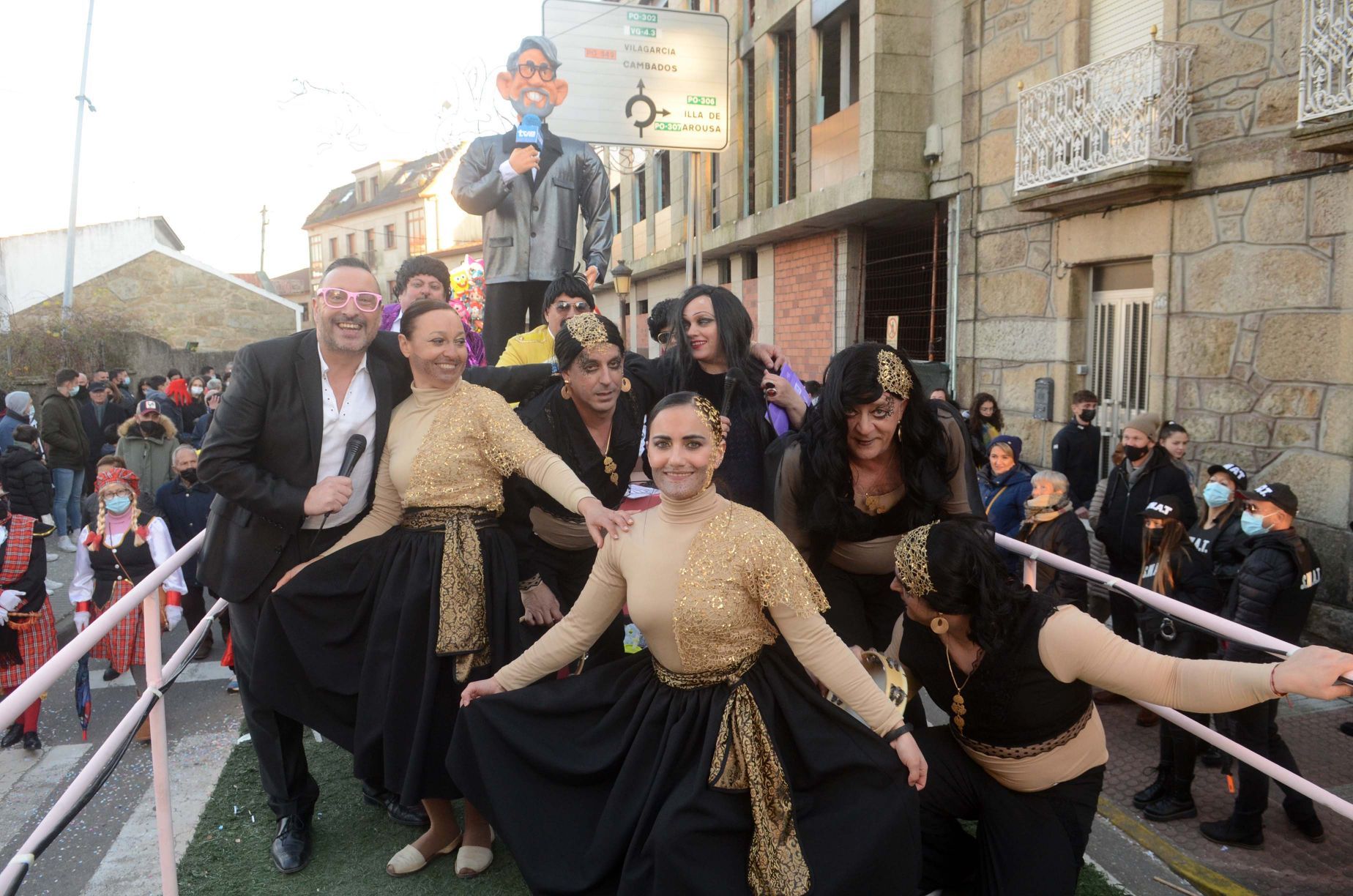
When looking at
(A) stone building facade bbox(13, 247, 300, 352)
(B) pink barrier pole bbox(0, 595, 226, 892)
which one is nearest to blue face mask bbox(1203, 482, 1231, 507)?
(B) pink barrier pole bbox(0, 595, 226, 892)

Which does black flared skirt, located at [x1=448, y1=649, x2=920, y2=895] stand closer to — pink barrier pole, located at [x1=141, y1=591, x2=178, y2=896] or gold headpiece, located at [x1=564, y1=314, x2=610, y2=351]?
pink barrier pole, located at [x1=141, y1=591, x2=178, y2=896]

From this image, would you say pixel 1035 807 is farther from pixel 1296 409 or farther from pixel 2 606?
pixel 1296 409

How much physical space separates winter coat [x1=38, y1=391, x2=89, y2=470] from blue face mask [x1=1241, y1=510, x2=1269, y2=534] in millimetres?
12157

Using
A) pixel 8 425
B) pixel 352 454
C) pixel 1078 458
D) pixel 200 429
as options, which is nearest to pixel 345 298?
pixel 352 454

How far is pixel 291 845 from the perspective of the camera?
3.37 meters

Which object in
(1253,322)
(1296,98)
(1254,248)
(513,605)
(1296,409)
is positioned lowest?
(513,605)

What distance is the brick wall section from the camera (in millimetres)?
15312

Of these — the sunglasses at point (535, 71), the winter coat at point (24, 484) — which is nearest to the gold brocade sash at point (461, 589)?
the sunglasses at point (535, 71)

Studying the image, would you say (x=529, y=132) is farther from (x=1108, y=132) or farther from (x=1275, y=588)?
(x=1108, y=132)

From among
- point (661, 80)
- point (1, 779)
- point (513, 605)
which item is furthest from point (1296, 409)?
point (1, 779)

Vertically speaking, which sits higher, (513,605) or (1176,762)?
(513,605)

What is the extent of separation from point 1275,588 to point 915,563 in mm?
3116

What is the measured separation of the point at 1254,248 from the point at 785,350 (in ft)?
Answer: 31.9

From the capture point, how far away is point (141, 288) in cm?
2881
